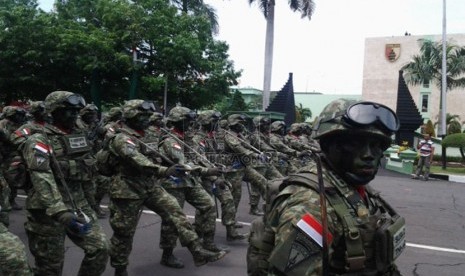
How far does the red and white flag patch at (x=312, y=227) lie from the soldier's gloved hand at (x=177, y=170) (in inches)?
109

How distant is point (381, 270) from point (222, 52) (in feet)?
61.4

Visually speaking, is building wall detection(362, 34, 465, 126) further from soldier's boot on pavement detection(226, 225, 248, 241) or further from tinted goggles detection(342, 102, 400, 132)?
tinted goggles detection(342, 102, 400, 132)

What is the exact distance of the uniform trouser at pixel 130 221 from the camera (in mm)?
4414

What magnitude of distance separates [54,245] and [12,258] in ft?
2.70

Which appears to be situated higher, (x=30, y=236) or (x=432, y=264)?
(x=30, y=236)

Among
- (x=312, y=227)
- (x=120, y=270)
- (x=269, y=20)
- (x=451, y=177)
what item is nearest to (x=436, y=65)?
(x=269, y=20)

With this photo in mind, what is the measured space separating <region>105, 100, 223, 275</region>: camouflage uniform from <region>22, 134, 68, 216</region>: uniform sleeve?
0.89m

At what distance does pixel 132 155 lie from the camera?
4301 millimetres

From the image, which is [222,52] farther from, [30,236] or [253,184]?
[30,236]

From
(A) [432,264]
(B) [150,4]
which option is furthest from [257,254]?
(B) [150,4]

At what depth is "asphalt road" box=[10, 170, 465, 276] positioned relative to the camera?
507cm

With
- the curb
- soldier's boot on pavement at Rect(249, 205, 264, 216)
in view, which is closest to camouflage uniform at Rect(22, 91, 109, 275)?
soldier's boot on pavement at Rect(249, 205, 264, 216)

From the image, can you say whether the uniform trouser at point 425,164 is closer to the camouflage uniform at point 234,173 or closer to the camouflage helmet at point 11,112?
the camouflage uniform at point 234,173

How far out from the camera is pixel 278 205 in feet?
6.13
